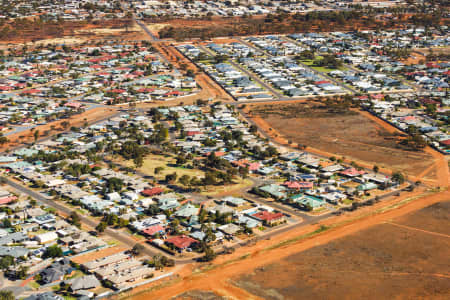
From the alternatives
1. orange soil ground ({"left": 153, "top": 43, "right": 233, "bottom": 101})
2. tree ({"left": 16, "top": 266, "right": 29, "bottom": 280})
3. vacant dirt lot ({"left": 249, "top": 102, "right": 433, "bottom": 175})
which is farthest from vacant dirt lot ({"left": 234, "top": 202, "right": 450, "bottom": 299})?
orange soil ground ({"left": 153, "top": 43, "right": 233, "bottom": 101})

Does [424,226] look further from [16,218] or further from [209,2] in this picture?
[209,2]

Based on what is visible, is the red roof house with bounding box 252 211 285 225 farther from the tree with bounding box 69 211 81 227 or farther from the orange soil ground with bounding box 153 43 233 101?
the orange soil ground with bounding box 153 43 233 101

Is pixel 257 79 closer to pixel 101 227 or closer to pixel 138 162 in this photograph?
pixel 138 162

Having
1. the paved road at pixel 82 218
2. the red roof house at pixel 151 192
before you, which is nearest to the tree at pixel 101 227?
the paved road at pixel 82 218

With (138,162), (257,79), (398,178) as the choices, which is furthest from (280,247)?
(257,79)

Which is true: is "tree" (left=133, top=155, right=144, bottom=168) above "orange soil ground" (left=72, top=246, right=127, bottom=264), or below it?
above
